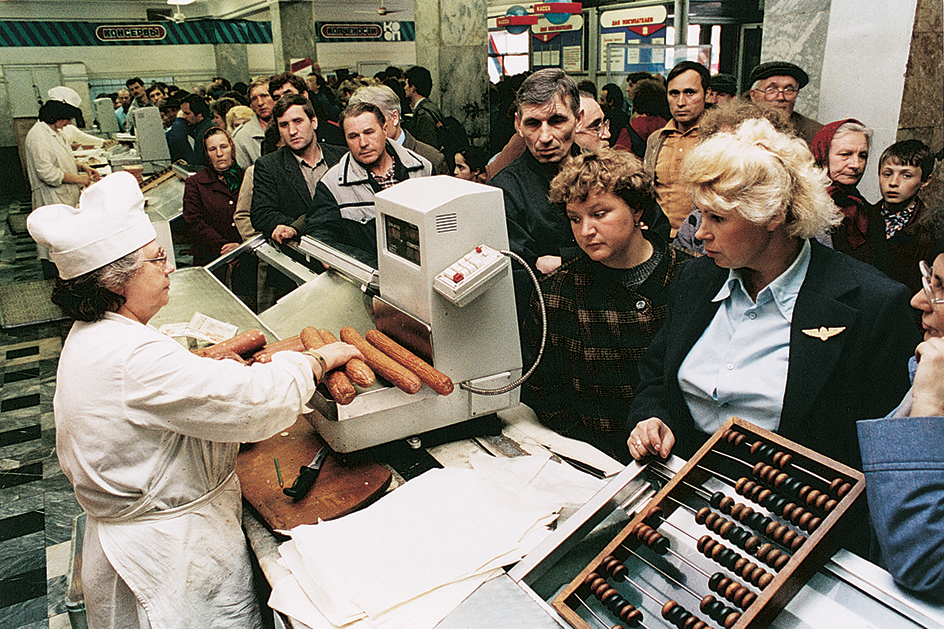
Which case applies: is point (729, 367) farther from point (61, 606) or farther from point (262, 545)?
point (61, 606)

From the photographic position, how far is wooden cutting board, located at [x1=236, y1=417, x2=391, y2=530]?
73.3 inches

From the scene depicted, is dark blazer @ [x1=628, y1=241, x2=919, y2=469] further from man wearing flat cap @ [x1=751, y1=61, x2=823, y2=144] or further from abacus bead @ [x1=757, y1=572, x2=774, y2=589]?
man wearing flat cap @ [x1=751, y1=61, x2=823, y2=144]

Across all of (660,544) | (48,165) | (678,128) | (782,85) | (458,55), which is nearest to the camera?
(660,544)

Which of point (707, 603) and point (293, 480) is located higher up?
point (707, 603)

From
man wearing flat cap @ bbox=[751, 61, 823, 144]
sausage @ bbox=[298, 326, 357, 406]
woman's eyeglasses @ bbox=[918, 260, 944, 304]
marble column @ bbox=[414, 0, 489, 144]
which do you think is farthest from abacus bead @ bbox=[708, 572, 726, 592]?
marble column @ bbox=[414, 0, 489, 144]

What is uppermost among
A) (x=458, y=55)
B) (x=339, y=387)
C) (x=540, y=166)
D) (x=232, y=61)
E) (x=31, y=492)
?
(x=232, y=61)

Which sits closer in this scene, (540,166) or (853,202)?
(540,166)

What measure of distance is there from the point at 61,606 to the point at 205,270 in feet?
5.91

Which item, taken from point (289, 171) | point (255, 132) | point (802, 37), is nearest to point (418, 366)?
point (289, 171)

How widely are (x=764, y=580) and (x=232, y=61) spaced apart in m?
20.2

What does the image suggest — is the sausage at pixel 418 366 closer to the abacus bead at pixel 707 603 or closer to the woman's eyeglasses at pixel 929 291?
the abacus bead at pixel 707 603

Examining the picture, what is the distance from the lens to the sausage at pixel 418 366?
2000 millimetres

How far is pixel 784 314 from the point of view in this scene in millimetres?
1652

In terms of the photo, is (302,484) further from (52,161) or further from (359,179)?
(52,161)
